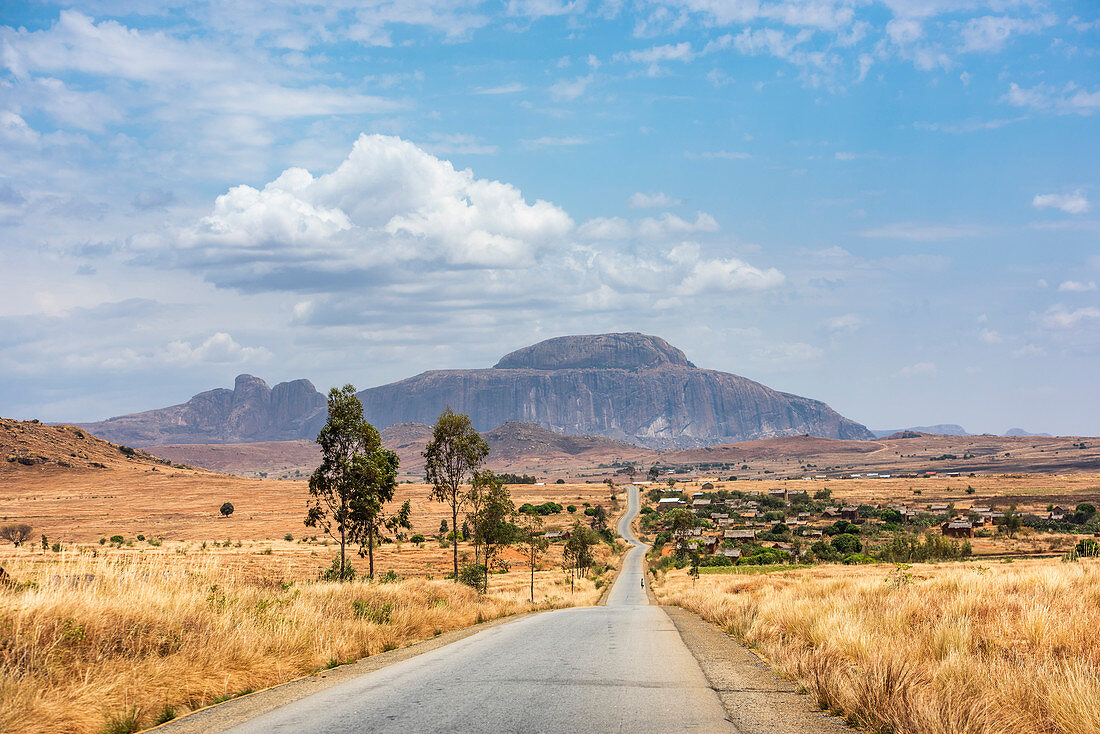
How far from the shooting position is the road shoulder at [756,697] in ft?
26.3

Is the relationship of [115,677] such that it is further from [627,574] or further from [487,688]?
[627,574]

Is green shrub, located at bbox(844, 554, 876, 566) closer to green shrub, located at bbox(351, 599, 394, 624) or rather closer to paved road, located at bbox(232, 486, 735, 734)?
green shrub, located at bbox(351, 599, 394, 624)

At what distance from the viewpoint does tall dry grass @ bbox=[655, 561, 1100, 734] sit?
7.12 metres

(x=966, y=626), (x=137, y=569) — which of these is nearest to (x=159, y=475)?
(x=137, y=569)

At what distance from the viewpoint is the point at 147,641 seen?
10.2 m

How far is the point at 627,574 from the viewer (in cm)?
7600

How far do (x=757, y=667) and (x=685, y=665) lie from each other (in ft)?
4.13

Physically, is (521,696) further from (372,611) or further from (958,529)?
(958,529)

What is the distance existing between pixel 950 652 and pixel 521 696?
5758 mm

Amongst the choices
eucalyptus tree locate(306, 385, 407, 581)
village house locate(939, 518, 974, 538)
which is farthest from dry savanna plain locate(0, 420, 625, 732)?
village house locate(939, 518, 974, 538)

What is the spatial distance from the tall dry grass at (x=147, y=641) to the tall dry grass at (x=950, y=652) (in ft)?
26.1

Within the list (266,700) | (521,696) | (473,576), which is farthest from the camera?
(473,576)

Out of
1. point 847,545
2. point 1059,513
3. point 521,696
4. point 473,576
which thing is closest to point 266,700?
point 521,696

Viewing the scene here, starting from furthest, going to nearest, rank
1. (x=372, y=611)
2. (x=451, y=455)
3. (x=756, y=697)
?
(x=451, y=455) → (x=372, y=611) → (x=756, y=697)
